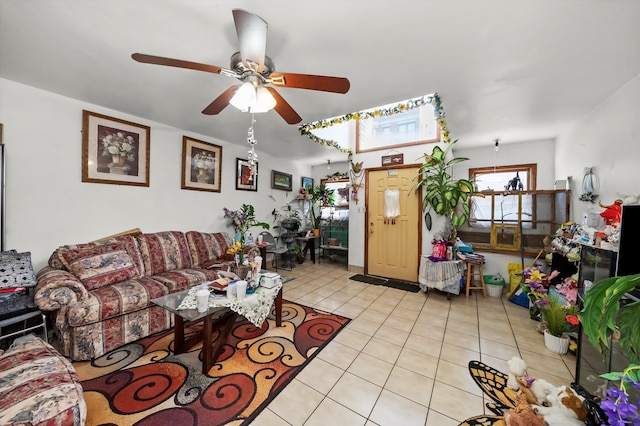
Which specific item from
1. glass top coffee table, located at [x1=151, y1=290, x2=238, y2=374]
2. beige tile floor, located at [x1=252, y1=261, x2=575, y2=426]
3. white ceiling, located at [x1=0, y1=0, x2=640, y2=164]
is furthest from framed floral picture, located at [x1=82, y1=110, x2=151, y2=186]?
beige tile floor, located at [x1=252, y1=261, x2=575, y2=426]

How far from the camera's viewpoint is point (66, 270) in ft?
7.57

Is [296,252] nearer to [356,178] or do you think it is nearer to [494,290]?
[356,178]

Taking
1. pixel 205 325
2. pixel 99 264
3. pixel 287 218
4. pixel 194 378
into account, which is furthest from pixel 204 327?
pixel 287 218

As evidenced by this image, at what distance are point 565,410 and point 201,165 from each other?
4576mm

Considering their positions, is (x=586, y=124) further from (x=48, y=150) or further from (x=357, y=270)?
(x=48, y=150)

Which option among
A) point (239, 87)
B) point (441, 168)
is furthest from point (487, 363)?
point (239, 87)

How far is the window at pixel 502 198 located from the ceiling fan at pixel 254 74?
3613 millimetres

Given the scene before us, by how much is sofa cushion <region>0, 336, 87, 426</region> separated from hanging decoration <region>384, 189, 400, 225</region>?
3.91m

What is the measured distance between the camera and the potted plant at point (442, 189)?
3330mm

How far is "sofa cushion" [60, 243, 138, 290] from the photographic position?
2.26m

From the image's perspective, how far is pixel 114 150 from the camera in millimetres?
2875

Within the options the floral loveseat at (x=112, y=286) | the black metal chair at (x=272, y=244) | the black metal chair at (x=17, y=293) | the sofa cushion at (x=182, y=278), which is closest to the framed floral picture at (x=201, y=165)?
the floral loveseat at (x=112, y=286)

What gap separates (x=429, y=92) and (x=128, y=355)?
381cm

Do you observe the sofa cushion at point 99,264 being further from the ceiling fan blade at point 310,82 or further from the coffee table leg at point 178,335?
the ceiling fan blade at point 310,82
